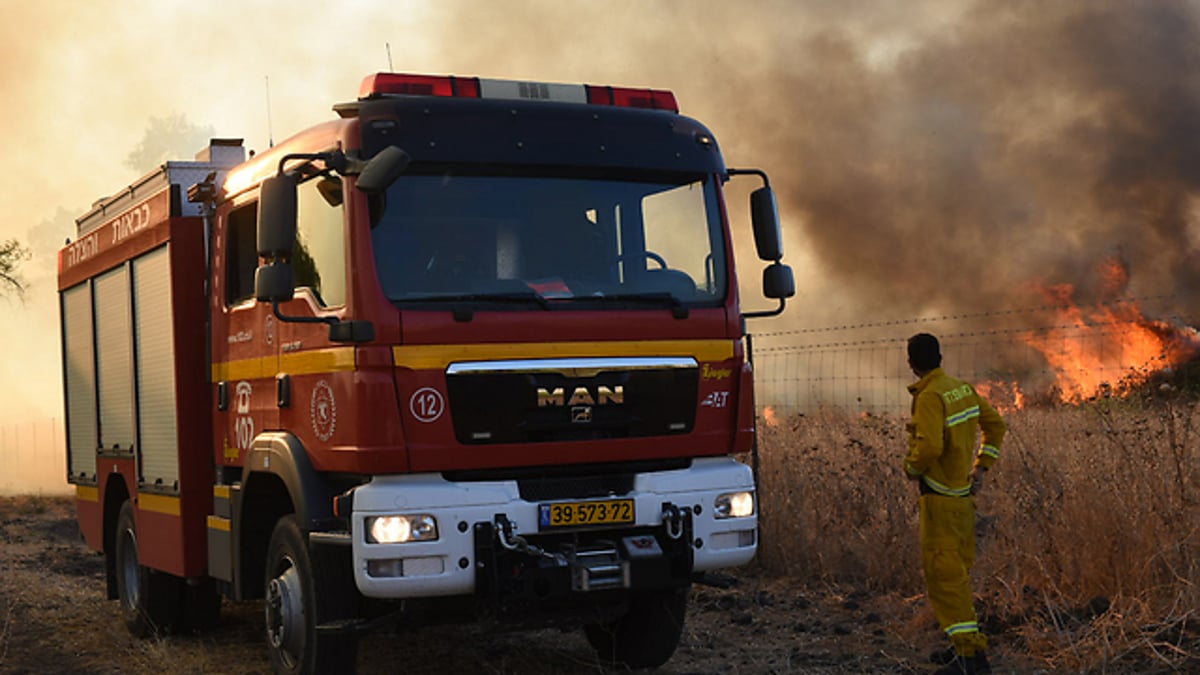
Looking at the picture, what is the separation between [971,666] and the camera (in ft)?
22.5

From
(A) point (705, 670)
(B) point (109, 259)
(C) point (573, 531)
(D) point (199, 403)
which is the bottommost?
(A) point (705, 670)

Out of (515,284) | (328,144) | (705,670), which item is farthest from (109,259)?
(705,670)

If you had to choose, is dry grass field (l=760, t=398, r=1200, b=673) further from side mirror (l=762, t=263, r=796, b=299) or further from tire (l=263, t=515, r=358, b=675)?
tire (l=263, t=515, r=358, b=675)

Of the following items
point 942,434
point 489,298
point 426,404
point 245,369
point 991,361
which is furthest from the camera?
point 991,361

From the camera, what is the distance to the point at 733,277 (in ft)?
22.9

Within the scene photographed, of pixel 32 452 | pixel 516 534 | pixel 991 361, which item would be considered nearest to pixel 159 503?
pixel 516 534

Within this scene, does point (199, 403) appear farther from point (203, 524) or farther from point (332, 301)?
point (332, 301)

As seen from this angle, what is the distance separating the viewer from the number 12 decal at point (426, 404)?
20.2 feet

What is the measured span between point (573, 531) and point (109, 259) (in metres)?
4.97

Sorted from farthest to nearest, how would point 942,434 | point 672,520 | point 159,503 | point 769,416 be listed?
point 769,416, point 159,503, point 942,434, point 672,520

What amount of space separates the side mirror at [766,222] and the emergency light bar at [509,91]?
0.68m

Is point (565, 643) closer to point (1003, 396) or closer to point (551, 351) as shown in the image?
A: point (551, 351)

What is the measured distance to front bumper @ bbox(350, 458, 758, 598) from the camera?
20.0 feet

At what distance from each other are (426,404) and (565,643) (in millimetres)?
2989
